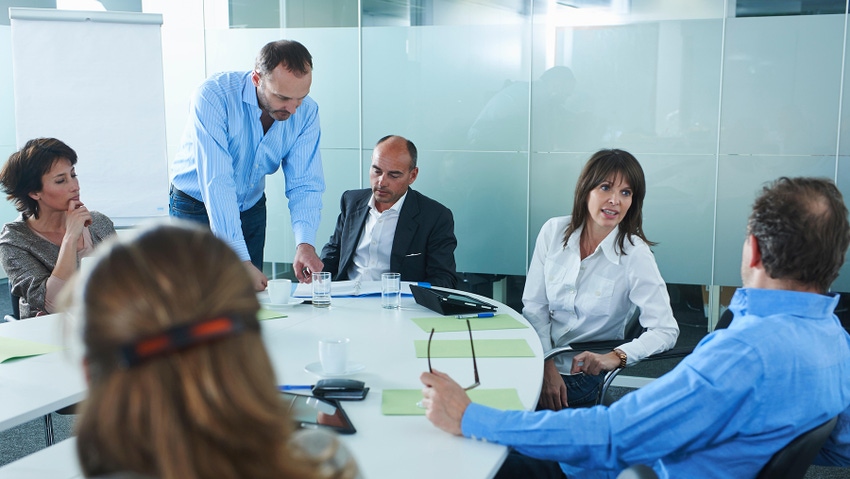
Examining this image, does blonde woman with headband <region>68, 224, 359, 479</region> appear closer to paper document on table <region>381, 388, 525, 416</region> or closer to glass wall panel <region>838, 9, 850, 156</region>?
paper document on table <region>381, 388, 525, 416</region>

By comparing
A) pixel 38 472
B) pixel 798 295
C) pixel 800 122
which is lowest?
pixel 38 472

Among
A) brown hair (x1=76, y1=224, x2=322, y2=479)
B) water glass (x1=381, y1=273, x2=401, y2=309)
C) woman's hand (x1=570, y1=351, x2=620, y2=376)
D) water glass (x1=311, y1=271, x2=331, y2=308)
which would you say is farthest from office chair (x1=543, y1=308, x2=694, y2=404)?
brown hair (x1=76, y1=224, x2=322, y2=479)

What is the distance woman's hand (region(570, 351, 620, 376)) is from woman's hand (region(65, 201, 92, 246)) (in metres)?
2.05

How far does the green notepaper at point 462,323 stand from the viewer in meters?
2.60

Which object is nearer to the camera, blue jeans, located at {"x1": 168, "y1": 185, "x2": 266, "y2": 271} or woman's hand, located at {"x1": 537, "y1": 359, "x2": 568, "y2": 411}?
woman's hand, located at {"x1": 537, "y1": 359, "x2": 568, "y2": 411}

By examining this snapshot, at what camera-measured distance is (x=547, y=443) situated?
5.14 feet

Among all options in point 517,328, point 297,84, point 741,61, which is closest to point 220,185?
point 297,84

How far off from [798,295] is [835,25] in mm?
3233

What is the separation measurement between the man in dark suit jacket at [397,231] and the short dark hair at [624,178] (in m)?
0.92

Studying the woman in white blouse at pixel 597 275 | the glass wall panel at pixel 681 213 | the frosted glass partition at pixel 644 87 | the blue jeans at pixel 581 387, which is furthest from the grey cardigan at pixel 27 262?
the glass wall panel at pixel 681 213

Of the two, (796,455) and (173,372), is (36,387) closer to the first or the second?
(173,372)

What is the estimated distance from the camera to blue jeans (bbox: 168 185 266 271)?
12.3 ft

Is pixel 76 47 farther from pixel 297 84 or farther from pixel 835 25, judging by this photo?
pixel 835 25

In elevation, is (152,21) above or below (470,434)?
above
